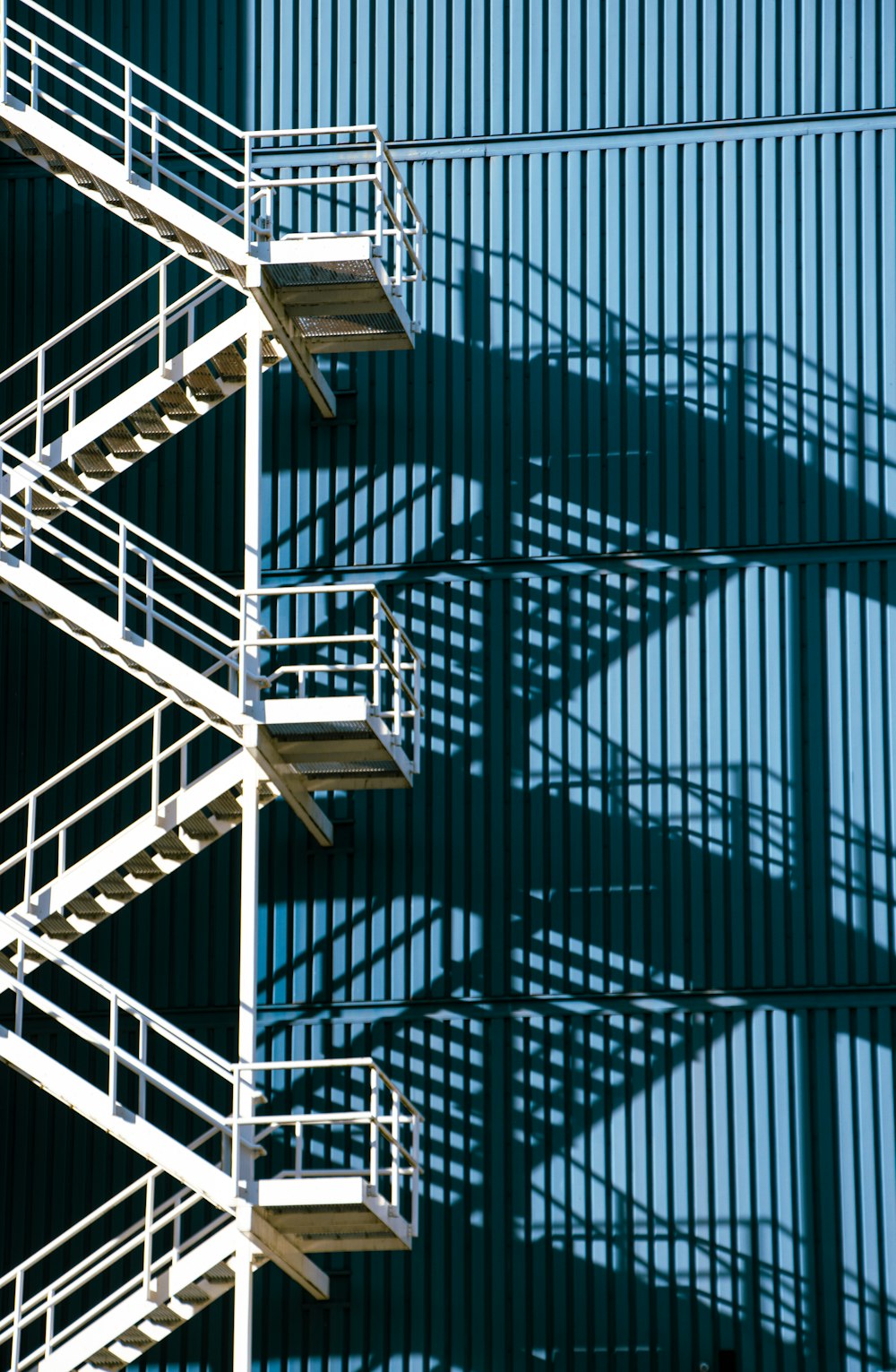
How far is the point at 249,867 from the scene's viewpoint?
2455cm

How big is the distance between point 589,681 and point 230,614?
451 cm

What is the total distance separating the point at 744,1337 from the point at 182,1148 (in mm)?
7147

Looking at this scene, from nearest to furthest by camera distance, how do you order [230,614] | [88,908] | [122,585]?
[122,585] → [88,908] → [230,614]

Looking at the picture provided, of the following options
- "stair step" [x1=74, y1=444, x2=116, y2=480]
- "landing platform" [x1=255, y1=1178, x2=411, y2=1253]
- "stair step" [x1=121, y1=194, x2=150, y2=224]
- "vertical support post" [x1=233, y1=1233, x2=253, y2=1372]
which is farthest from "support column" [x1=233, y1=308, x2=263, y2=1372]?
"stair step" [x1=74, y1=444, x2=116, y2=480]

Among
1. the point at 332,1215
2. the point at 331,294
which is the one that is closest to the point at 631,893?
the point at 332,1215

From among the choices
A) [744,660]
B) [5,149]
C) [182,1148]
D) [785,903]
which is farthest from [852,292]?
[182,1148]

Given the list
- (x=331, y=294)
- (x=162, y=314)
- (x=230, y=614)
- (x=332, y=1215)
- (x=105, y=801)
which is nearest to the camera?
(x=332, y=1215)

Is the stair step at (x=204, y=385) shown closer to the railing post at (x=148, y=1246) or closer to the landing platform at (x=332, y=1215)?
the railing post at (x=148, y=1246)

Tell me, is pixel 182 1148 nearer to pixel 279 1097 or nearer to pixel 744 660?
pixel 279 1097

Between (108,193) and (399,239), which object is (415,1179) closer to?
(399,239)

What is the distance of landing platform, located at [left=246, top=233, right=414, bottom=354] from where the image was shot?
25.0 meters

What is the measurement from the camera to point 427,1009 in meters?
27.2

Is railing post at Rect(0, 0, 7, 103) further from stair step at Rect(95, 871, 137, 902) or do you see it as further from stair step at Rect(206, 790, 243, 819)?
stair step at Rect(95, 871, 137, 902)

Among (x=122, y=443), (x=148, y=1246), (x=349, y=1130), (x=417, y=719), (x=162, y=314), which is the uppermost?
(x=162, y=314)
